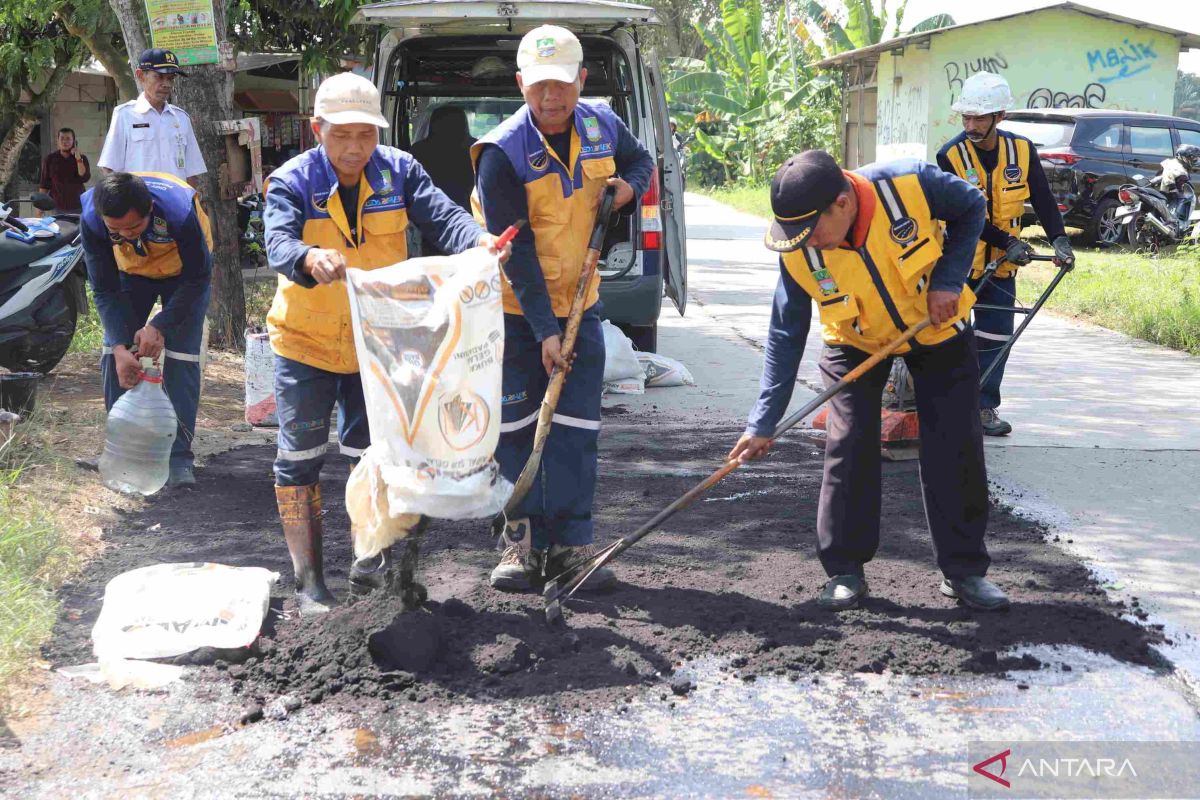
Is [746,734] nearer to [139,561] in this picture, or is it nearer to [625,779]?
[625,779]

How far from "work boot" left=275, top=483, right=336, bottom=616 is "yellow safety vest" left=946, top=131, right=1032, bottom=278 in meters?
3.70

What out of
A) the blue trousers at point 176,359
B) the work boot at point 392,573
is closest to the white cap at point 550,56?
the work boot at point 392,573

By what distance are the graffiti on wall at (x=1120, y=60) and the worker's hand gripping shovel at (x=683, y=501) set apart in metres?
20.3

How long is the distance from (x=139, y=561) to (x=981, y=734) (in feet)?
9.97

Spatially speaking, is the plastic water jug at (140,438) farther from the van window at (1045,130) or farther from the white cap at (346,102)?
the van window at (1045,130)

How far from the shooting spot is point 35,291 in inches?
271

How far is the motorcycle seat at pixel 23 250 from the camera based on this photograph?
688 centimetres

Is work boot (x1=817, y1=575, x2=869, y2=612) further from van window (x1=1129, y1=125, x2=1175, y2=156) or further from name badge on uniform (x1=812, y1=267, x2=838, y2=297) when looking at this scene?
van window (x1=1129, y1=125, x2=1175, y2=156)

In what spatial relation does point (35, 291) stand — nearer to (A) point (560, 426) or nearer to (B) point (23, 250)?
(B) point (23, 250)

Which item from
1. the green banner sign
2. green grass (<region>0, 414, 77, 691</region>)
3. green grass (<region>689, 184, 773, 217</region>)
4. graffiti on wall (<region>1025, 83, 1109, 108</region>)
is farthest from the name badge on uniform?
green grass (<region>689, 184, 773, 217</region>)

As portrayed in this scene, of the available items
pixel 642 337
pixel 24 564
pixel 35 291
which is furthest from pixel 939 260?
pixel 35 291

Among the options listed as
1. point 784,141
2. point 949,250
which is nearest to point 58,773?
point 949,250

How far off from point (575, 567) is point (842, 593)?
888mm

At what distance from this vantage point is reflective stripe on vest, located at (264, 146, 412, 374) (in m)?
3.95
